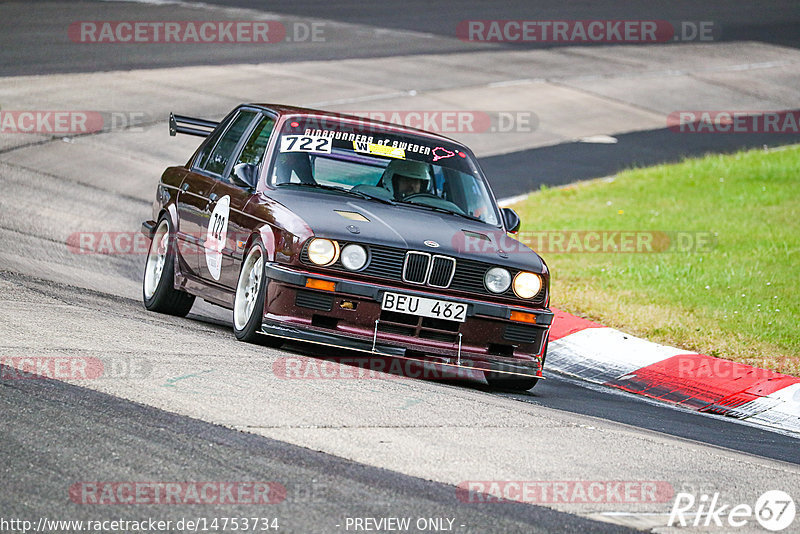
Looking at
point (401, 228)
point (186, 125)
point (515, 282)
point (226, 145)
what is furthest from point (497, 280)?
point (186, 125)

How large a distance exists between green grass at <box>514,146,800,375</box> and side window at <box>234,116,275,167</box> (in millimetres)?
3325

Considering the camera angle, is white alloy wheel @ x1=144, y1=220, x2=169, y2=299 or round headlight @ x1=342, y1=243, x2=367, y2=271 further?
white alloy wheel @ x1=144, y1=220, x2=169, y2=299

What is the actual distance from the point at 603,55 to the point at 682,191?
503 inches

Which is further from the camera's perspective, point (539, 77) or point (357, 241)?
point (539, 77)

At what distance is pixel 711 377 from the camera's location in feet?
28.6

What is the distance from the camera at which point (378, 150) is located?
27.4 feet

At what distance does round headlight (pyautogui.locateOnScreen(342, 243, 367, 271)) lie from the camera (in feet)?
23.4

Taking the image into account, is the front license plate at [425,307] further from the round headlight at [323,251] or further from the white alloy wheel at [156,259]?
the white alloy wheel at [156,259]

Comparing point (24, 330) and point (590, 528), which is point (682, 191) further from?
point (590, 528)

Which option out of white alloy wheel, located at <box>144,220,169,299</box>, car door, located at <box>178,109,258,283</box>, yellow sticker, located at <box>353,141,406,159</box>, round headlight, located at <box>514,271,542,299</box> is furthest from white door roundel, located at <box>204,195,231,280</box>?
round headlight, located at <box>514,271,542,299</box>

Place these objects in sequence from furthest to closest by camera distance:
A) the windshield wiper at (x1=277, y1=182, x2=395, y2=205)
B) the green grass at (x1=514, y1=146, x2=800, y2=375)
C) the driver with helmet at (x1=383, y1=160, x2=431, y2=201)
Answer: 1. the green grass at (x1=514, y1=146, x2=800, y2=375)
2. the driver with helmet at (x1=383, y1=160, x2=431, y2=201)
3. the windshield wiper at (x1=277, y1=182, x2=395, y2=205)


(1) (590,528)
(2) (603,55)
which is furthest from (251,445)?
(2) (603,55)

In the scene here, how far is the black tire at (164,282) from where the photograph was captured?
891 centimetres

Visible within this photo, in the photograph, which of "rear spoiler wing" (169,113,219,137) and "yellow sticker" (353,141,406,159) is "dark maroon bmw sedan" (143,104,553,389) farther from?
"rear spoiler wing" (169,113,219,137)
